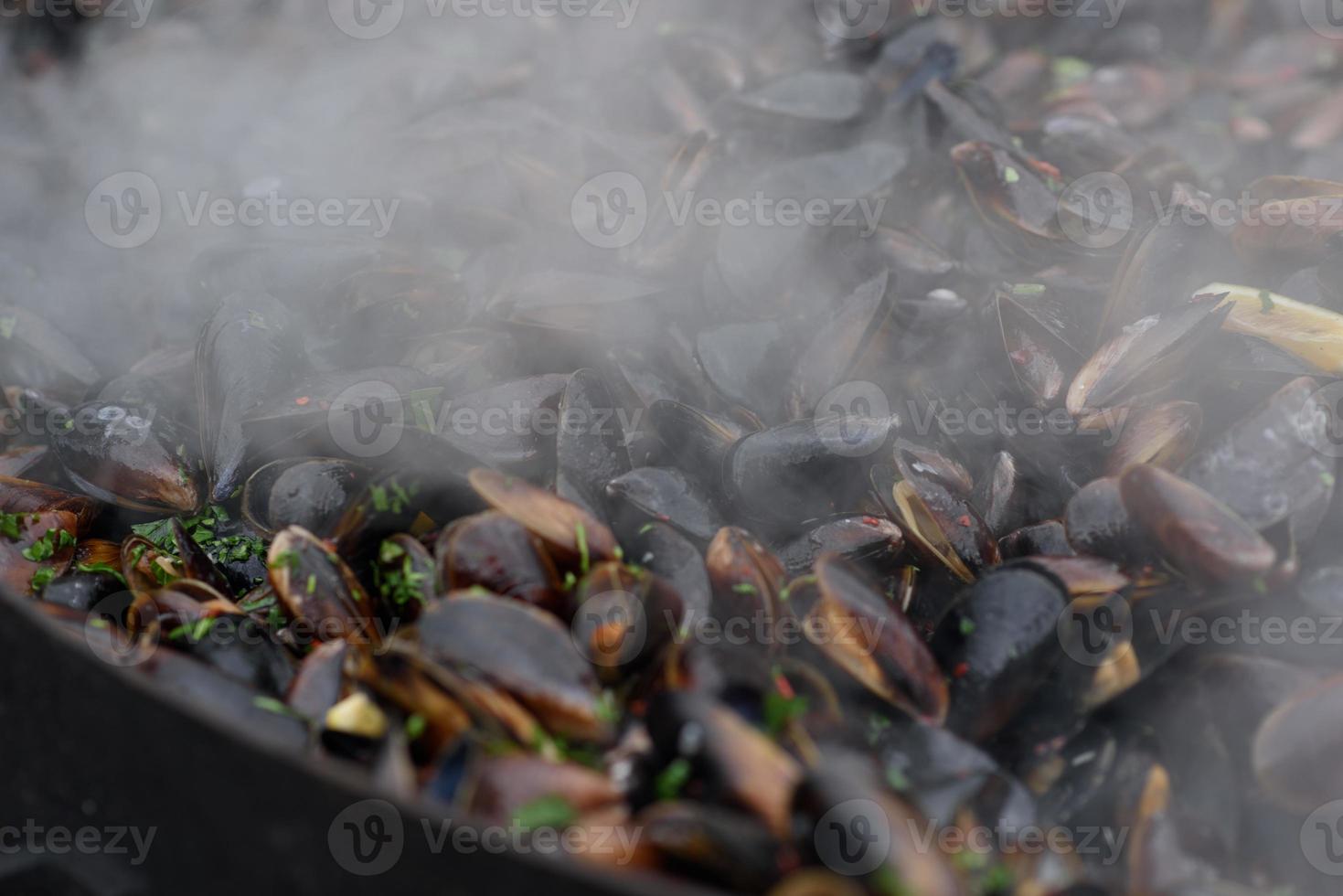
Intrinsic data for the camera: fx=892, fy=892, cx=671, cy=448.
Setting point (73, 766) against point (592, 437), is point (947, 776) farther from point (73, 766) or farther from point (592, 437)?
point (73, 766)

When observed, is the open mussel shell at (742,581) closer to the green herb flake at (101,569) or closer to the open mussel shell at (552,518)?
the open mussel shell at (552,518)

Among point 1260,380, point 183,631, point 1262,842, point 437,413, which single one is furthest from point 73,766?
point 1260,380

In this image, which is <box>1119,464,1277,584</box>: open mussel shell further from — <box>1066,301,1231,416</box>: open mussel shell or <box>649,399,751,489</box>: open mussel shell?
<box>649,399,751,489</box>: open mussel shell

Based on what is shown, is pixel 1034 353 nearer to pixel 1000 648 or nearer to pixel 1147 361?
pixel 1147 361

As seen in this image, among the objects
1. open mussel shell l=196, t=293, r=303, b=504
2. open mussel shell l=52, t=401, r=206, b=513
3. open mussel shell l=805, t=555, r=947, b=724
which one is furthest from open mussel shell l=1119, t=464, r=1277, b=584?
open mussel shell l=52, t=401, r=206, b=513

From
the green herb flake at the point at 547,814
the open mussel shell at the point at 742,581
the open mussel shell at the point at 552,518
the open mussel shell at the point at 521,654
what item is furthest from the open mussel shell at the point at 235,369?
the green herb flake at the point at 547,814

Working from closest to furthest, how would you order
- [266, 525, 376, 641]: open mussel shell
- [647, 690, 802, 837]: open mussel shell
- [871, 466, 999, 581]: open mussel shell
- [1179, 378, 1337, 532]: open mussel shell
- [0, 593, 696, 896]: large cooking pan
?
[0, 593, 696, 896]: large cooking pan, [647, 690, 802, 837]: open mussel shell, [266, 525, 376, 641]: open mussel shell, [1179, 378, 1337, 532]: open mussel shell, [871, 466, 999, 581]: open mussel shell

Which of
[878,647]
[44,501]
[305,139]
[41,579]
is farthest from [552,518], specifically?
[305,139]

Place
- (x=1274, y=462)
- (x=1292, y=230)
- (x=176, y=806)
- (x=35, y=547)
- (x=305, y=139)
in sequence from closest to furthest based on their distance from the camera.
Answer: (x=176, y=806) < (x=1274, y=462) < (x=35, y=547) < (x=1292, y=230) < (x=305, y=139)
